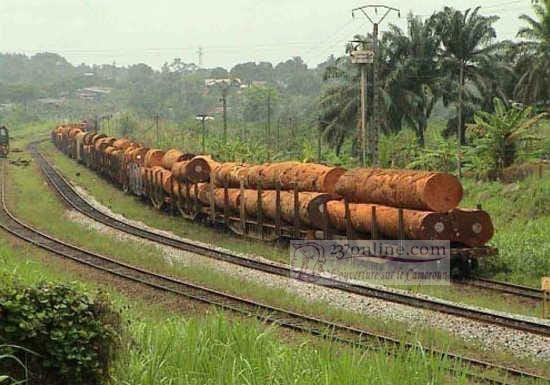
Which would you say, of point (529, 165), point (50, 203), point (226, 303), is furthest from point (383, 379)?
point (50, 203)

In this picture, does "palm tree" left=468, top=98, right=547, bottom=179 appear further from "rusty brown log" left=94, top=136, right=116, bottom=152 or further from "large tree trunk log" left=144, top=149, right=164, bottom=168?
"rusty brown log" left=94, top=136, right=116, bottom=152

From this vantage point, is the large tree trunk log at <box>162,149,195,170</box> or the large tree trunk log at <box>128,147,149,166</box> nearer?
the large tree trunk log at <box>162,149,195,170</box>

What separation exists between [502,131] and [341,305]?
18372 mm

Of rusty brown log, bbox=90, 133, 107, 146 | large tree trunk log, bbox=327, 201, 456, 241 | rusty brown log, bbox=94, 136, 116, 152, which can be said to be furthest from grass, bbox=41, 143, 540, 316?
rusty brown log, bbox=90, 133, 107, 146

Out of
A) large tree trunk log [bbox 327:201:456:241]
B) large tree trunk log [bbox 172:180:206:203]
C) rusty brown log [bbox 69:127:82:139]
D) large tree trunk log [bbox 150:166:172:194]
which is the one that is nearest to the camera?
large tree trunk log [bbox 327:201:456:241]

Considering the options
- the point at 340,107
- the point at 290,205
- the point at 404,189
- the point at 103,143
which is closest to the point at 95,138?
the point at 103,143

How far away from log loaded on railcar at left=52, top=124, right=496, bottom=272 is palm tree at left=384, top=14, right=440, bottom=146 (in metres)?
17.4

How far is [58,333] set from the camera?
21.3 ft

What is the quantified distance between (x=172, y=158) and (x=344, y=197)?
13.3m

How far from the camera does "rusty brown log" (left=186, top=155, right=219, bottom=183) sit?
2878 cm

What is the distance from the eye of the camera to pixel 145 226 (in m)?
28.2

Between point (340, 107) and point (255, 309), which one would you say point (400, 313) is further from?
point (340, 107)

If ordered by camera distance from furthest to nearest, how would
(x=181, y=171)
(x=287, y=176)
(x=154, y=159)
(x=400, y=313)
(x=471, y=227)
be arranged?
(x=154, y=159) → (x=181, y=171) → (x=287, y=176) → (x=471, y=227) → (x=400, y=313)

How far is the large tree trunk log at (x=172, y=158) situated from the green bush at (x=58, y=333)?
24.8m
